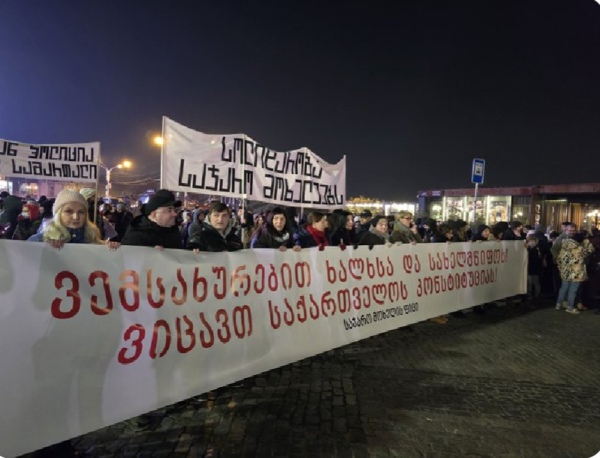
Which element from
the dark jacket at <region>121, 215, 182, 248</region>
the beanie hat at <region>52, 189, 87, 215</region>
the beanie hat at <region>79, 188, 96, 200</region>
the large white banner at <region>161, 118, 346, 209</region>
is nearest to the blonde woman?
the beanie hat at <region>52, 189, 87, 215</region>

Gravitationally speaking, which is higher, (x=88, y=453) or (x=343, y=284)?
(x=343, y=284)

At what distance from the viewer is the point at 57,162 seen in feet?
28.9

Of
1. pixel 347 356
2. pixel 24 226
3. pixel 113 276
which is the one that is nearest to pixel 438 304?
pixel 347 356

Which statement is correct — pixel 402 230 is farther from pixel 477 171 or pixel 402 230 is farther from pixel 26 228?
pixel 26 228

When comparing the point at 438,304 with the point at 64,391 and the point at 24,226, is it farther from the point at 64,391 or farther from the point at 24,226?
the point at 24,226

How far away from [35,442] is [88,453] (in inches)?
21.4

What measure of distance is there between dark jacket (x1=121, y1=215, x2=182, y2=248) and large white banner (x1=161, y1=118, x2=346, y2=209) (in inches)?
34.7

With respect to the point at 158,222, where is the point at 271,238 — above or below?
below

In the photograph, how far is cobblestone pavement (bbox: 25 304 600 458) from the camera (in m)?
3.21

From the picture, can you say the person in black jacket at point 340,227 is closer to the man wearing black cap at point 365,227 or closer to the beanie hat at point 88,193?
the man wearing black cap at point 365,227

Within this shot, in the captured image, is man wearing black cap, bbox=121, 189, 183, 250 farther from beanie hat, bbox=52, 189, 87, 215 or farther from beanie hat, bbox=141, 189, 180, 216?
beanie hat, bbox=52, 189, 87, 215

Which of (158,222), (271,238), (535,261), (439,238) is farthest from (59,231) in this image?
(535,261)

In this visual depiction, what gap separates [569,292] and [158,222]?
28.2 ft

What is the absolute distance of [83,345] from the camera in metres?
2.89
